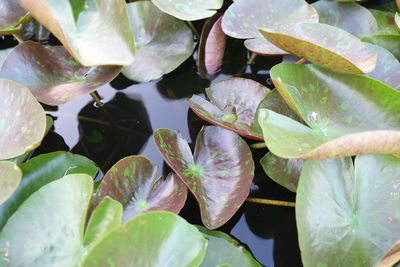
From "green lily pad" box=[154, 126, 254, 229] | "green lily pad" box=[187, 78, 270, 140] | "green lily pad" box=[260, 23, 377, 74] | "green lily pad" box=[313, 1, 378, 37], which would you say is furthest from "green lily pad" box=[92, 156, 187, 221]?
"green lily pad" box=[313, 1, 378, 37]

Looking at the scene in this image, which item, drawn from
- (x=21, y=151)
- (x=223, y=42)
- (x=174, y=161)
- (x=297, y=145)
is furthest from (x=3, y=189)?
(x=223, y=42)

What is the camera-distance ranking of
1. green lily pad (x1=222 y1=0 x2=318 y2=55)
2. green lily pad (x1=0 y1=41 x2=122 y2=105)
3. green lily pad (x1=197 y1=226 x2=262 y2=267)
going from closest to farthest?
green lily pad (x1=197 y1=226 x2=262 y2=267)
green lily pad (x1=0 y1=41 x2=122 y2=105)
green lily pad (x1=222 y1=0 x2=318 y2=55)

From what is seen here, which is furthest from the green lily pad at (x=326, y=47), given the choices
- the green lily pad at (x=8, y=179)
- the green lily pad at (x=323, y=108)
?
the green lily pad at (x=8, y=179)

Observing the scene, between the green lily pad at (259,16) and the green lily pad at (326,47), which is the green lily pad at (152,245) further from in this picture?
the green lily pad at (259,16)

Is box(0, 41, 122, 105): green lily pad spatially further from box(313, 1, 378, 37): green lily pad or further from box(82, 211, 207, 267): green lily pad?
box(313, 1, 378, 37): green lily pad

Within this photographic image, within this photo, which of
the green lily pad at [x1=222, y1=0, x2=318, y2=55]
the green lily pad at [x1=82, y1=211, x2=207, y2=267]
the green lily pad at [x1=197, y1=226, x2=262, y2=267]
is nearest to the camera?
the green lily pad at [x1=82, y1=211, x2=207, y2=267]

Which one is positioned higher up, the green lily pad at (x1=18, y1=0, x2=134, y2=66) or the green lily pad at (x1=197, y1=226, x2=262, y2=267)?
the green lily pad at (x1=18, y1=0, x2=134, y2=66)
